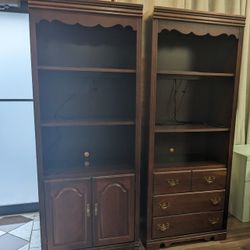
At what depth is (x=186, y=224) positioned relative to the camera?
2.18 metres

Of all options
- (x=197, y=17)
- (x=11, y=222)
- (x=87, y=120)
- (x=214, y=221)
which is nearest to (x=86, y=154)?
(x=87, y=120)

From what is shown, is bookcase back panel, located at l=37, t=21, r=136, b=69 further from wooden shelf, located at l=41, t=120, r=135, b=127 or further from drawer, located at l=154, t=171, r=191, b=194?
drawer, located at l=154, t=171, r=191, b=194

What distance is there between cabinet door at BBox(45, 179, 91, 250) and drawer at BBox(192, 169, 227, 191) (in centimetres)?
94

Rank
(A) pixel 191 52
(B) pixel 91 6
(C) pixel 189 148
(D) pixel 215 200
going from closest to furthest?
1. (B) pixel 91 6
2. (D) pixel 215 200
3. (A) pixel 191 52
4. (C) pixel 189 148

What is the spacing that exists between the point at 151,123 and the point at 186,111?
63cm

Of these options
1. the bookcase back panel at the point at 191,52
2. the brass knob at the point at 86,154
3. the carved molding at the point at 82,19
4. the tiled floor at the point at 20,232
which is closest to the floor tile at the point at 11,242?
the tiled floor at the point at 20,232

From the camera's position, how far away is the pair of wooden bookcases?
1.86 metres

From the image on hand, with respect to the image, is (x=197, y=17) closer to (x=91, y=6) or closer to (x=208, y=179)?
(x=91, y=6)

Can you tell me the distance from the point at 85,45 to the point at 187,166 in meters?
1.38

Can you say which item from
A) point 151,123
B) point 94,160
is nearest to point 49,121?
point 94,160

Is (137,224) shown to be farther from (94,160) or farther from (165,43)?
(165,43)

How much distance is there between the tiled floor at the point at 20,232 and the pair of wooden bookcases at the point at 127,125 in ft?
1.34

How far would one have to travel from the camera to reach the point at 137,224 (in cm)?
205

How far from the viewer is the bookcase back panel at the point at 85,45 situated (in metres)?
2.01
